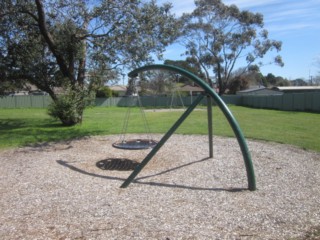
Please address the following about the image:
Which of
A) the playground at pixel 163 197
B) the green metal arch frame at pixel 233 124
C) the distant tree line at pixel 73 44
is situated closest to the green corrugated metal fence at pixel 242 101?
the distant tree line at pixel 73 44

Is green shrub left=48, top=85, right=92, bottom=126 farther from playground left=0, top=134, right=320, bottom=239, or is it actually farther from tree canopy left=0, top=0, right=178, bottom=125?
playground left=0, top=134, right=320, bottom=239

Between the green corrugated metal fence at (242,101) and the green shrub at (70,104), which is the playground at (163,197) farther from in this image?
the green corrugated metal fence at (242,101)

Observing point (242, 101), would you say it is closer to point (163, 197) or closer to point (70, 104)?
point (70, 104)

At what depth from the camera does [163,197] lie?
211 inches

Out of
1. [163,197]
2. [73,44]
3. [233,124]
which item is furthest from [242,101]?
[163,197]

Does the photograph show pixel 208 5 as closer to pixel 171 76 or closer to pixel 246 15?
pixel 246 15

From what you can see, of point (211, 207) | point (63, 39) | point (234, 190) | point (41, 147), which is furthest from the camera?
point (63, 39)

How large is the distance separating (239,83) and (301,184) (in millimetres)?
60218

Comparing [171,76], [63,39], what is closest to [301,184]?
[63,39]

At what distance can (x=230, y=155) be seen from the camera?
8.53 m

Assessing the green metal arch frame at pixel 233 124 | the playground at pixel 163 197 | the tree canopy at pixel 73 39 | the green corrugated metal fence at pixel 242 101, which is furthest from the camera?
the green corrugated metal fence at pixel 242 101

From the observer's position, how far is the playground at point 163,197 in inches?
163

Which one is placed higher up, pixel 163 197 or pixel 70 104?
pixel 70 104

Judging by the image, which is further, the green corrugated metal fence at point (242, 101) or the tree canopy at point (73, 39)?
the green corrugated metal fence at point (242, 101)
